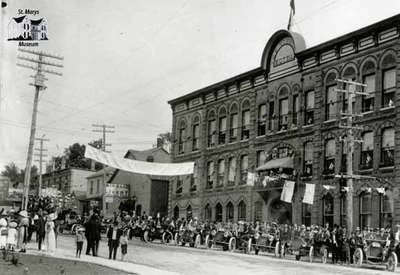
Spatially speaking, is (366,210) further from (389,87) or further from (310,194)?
(389,87)

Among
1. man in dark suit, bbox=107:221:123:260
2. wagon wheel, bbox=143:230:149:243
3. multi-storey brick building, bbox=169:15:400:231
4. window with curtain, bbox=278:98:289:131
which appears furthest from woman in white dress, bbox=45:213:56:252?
window with curtain, bbox=278:98:289:131

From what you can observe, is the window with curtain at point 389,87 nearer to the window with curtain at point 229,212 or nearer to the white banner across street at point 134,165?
the white banner across street at point 134,165

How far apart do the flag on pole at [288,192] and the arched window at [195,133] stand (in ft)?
48.9

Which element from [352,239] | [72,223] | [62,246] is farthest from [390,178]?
[72,223]

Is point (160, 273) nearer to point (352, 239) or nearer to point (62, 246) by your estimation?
point (352, 239)

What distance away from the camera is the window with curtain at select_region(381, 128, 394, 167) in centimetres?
2992

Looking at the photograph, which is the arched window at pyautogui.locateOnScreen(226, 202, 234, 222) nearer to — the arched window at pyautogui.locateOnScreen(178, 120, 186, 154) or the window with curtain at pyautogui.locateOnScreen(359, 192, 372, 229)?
the arched window at pyautogui.locateOnScreen(178, 120, 186, 154)

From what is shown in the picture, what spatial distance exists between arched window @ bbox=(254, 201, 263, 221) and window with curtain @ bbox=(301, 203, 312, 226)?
13.7 ft

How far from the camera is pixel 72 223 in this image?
1596 inches

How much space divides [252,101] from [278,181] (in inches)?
277

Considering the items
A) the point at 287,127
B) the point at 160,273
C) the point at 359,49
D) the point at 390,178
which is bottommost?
the point at 160,273

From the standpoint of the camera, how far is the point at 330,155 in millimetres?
33938

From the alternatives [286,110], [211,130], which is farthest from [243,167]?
[286,110]

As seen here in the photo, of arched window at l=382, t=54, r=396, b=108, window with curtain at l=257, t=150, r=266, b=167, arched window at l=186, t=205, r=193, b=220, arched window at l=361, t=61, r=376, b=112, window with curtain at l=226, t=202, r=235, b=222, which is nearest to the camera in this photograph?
arched window at l=382, t=54, r=396, b=108
